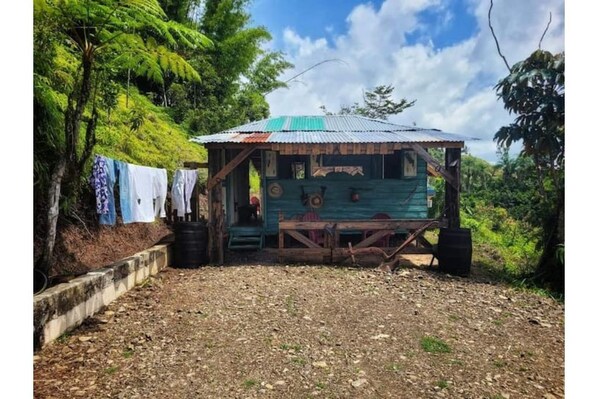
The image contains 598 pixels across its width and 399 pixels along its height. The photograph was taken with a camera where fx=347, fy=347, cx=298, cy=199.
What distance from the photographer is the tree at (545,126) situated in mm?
6613

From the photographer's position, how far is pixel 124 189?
5.58 metres

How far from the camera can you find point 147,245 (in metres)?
7.66

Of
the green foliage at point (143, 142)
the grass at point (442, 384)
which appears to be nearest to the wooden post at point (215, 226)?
the green foliage at point (143, 142)

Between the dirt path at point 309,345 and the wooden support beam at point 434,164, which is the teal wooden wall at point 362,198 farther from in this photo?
the dirt path at point 309,345

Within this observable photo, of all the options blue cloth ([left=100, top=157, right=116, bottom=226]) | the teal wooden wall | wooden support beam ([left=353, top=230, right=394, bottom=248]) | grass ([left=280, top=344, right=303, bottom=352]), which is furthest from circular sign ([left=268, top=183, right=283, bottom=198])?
grass ([left=280, top=344, right=303, bottom=352])

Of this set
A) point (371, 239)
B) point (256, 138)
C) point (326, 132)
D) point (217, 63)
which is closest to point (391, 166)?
point (326, 132)

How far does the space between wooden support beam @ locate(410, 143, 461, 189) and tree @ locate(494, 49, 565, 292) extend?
4.04 ft

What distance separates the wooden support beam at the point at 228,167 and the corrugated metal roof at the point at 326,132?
0.86ft

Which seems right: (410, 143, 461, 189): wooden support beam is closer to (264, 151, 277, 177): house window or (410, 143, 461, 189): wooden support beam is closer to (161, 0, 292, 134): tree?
(264, 151, 277, 177): house window

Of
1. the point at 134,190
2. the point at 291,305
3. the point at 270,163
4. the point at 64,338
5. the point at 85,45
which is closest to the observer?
the point at 64,338

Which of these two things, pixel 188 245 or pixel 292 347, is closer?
pixel 292 347

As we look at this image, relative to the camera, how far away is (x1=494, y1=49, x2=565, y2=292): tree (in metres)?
6.61

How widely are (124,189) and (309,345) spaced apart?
3.85m

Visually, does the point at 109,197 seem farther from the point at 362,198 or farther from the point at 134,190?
the point at 362,198
